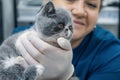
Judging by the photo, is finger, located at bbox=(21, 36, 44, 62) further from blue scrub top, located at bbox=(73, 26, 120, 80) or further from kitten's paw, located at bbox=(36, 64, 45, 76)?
blue scrub top, located at bbox=(73, 26, 120, 80)

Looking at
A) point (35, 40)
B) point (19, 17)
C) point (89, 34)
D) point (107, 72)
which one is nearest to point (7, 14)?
point (19, 17)

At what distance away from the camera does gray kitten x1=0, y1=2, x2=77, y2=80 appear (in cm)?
80

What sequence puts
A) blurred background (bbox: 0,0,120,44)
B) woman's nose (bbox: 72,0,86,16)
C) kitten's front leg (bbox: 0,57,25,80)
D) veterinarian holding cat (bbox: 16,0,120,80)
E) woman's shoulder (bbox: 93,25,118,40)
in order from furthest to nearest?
blurred background (bbox: 0,0,120,44)
woman's shoulder (bbox: 93,25,118,40)
woman's nose (bbox: 72,0,86,16)
veterinarian holding cat (bbox: 16,0,120,80)
kitten's front leg (bbox: 0,57,25,80)

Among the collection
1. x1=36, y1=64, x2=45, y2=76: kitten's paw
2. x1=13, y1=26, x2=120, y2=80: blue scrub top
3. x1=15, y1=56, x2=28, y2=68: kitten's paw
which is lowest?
x1=13, y1=26, x2=120, y2=80: blue scrub top

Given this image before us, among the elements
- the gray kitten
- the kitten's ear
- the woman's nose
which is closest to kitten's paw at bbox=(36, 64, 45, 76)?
the gray kitten

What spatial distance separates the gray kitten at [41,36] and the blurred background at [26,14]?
4.20ft

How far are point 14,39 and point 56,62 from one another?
149 millimetres

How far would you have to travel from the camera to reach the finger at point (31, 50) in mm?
897

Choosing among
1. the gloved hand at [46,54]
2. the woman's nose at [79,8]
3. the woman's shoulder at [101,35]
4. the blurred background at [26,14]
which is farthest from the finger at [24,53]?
the blurred background at [26,14]

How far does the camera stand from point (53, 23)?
2.75 ft

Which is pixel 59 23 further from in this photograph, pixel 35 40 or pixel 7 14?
pixel 7 14

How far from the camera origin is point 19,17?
2268 millimetres

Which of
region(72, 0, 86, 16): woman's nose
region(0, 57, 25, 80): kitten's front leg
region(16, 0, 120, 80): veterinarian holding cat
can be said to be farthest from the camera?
region(72, 0, 86, 16): woman's nose

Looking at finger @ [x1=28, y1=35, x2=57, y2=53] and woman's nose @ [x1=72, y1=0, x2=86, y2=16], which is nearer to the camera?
finger @ [x1=28, y1=35, x2=57, y2=53]
